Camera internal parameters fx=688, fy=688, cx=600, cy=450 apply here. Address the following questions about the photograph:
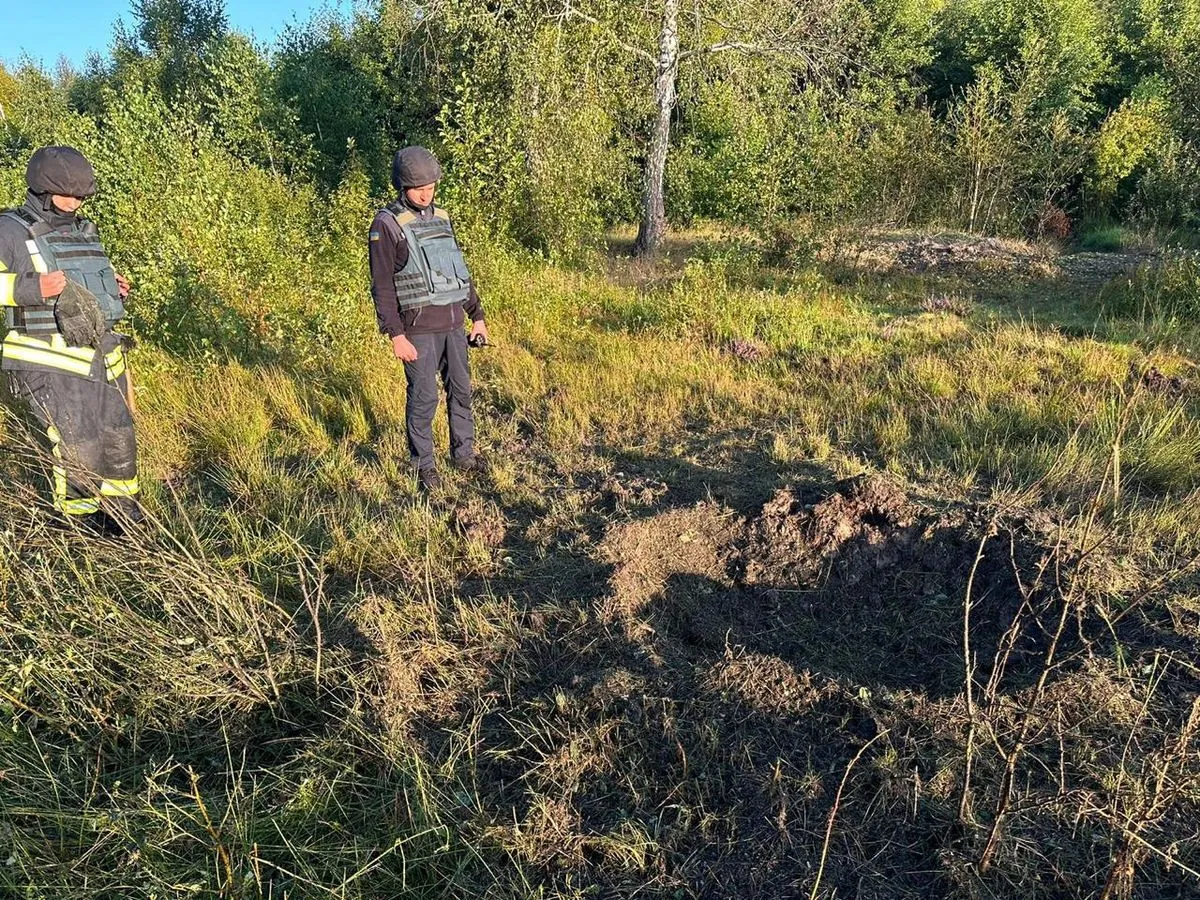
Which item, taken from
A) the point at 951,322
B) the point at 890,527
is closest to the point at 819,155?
the point at 951,322

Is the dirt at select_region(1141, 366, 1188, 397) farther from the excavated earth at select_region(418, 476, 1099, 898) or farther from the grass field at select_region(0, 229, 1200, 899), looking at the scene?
the excavated earth at select_region(418, 476, 1099, 898)

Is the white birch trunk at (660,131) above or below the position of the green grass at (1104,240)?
above

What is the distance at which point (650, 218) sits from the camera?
10953 mm

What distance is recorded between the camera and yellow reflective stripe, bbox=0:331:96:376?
11.2 feet

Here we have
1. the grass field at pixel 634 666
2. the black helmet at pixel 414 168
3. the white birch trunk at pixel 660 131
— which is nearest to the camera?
the grass field at pixel 634 666

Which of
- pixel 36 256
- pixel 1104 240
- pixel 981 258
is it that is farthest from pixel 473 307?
pixel 1104 240

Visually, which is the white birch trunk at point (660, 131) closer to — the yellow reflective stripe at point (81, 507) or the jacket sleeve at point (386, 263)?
the jacket sleeve at point (386, 263)

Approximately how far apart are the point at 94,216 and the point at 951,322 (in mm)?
8552

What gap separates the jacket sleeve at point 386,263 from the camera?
3.88 metres

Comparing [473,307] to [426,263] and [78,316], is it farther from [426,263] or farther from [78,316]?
[78,316]

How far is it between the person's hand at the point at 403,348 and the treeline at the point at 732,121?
3991 millimetres

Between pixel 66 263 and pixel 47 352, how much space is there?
462 mm

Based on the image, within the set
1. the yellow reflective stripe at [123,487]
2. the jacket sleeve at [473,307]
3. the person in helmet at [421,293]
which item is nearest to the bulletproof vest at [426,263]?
the person in helmet at [421,293]

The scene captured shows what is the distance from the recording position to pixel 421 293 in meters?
3.99
